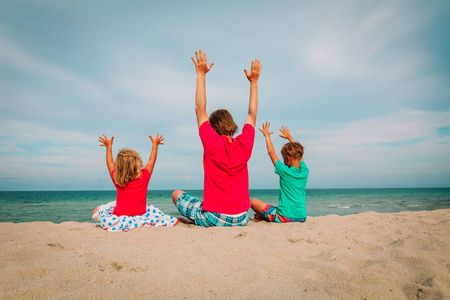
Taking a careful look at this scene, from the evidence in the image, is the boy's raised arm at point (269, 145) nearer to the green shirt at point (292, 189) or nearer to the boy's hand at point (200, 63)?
the green shirt at point (292, 189)

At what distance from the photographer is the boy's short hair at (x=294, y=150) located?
4.57 m

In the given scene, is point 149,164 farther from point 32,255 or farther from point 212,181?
point 32,255

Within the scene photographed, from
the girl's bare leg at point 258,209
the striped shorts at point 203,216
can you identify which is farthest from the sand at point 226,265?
the girl's bare leg at point 258,209

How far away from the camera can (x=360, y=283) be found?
1841 millimetres

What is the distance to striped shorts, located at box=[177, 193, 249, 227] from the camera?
3.87 m

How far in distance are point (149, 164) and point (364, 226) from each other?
3.74 meters

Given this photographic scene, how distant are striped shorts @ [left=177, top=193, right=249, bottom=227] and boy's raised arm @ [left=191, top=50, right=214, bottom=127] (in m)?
1.41

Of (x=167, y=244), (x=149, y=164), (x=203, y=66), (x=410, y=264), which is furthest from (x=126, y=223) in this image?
(x=410, y=264)

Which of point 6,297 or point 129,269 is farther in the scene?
point 129,269

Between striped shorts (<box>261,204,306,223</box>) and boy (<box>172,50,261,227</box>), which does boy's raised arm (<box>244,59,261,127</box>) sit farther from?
striped shorts (<box>261,204,306,223</box>)

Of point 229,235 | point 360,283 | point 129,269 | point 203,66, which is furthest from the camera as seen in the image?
point 203,66

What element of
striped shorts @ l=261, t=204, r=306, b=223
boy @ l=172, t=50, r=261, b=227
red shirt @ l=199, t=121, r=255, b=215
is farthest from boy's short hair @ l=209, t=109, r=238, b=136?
striped shorts @ l=261, t=204, r=306, b=223

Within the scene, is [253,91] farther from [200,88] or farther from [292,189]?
[292,189]

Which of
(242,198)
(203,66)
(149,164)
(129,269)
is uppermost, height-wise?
(203,66)
